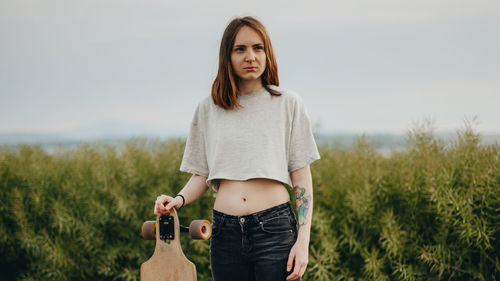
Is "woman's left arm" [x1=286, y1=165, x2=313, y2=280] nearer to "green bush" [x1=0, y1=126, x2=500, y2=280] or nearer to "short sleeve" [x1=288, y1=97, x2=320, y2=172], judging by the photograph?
"short sleeve" [x1=288, y1=97, x2=320, y2=172]

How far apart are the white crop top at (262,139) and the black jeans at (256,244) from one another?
17cm

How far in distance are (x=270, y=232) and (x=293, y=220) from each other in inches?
5.8

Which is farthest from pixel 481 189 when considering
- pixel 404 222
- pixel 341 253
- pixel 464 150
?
pixel 341 253

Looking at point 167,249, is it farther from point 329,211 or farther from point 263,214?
point 329,211

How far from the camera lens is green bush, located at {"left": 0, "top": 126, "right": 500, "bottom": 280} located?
430 cm

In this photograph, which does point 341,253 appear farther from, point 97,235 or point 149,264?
point 149,264

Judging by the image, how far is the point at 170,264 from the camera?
2104mm

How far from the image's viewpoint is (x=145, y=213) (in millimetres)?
5117

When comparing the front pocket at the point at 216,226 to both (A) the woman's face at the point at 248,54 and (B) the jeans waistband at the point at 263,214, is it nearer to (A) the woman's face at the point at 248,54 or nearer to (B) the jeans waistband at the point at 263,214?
(B) the jeans waistband at the point at 263,214

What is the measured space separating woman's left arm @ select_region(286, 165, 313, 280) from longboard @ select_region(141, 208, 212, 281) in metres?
0.37

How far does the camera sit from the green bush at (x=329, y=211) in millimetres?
4297

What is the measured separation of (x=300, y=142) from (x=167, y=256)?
2.50 ft

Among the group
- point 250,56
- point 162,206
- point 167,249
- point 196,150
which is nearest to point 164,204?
point 162,206

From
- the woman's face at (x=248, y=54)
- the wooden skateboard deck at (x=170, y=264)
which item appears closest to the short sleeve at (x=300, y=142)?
the woman's face at (x=248, y=54)
